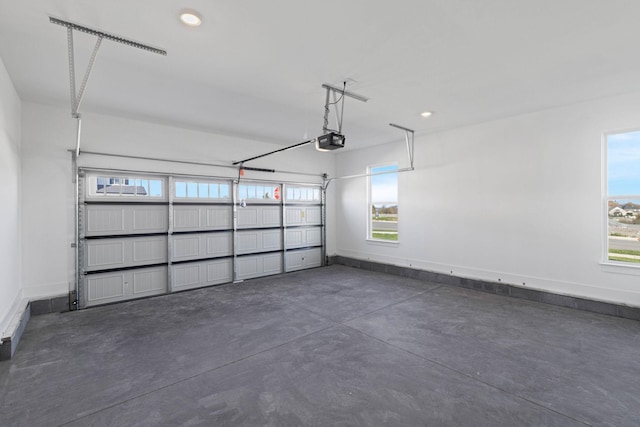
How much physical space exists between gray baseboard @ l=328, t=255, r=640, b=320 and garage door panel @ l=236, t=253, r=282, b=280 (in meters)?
1.96

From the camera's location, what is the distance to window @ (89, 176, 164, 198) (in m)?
4.56

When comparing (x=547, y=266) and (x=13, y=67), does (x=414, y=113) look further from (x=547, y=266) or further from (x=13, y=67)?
(x=13, y=67)

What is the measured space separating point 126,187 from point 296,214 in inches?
135

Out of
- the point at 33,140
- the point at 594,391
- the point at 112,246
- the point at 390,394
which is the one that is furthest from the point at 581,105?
the point at 33,140

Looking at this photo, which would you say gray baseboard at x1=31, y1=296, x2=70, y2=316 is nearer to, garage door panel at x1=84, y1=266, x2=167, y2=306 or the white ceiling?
garage door panel at x1=84, y1=266, x2=167, y2=306

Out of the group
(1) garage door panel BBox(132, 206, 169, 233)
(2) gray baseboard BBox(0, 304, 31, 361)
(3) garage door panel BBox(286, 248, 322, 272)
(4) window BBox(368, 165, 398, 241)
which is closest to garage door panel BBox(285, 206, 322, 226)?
(3) garage door panel BBox(286, 248, 322, 272)

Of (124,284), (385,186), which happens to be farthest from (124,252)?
(385,186)

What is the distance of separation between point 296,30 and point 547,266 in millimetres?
4717

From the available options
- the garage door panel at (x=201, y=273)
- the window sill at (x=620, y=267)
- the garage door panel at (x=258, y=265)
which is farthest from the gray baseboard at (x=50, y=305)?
the window sill at (x=620, y=267)

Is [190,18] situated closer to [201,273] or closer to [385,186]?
[201,273]

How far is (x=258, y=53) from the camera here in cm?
284

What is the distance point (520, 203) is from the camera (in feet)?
15.5

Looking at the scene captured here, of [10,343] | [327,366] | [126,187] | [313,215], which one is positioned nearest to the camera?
[327,366]

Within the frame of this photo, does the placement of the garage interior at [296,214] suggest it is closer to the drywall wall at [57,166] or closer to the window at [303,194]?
the drywall wall at [57,166]
